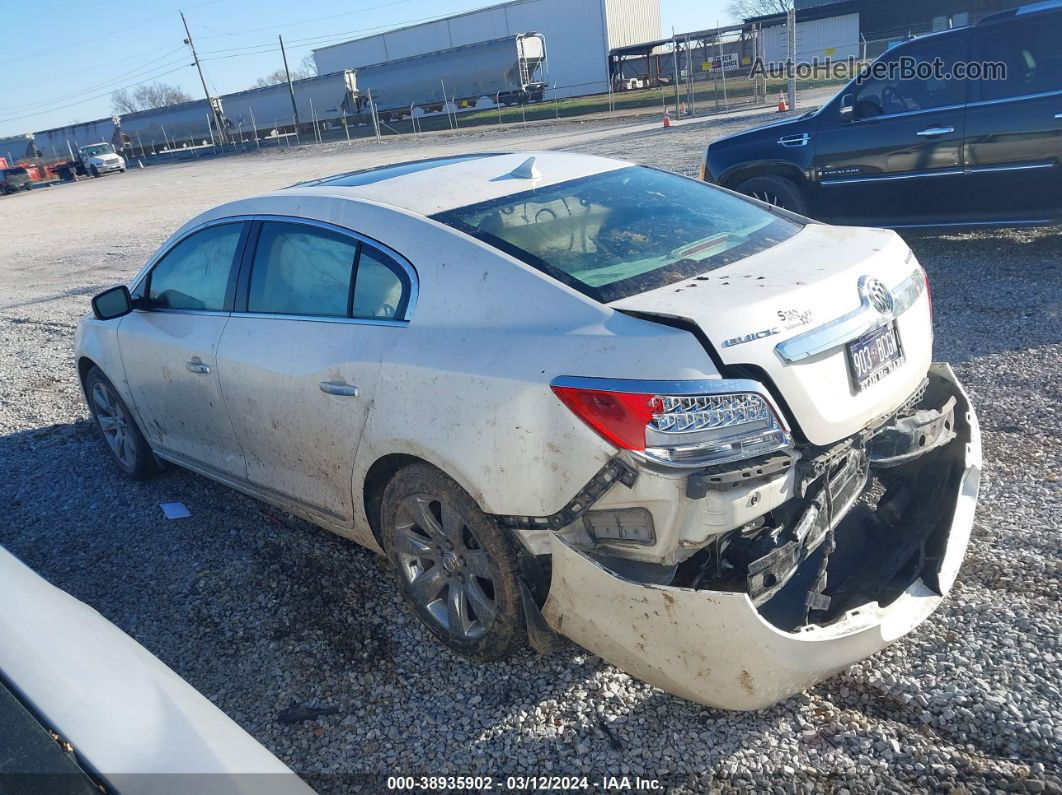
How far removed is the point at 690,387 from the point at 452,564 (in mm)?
1153

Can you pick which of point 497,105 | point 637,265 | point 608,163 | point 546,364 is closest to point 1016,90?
point 608,163

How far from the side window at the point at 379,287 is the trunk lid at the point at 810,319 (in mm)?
889

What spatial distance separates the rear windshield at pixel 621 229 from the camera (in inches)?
111

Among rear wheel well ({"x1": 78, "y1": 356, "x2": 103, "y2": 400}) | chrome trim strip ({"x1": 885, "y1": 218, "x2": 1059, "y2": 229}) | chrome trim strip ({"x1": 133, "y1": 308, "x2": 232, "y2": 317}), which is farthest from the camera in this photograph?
chrome trim strip ({"x1": 885, "y1": 218, "x2": 1059, "y2": 229})

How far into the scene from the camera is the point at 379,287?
124 inches

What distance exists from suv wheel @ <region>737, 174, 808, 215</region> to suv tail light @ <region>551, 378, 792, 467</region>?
613cm

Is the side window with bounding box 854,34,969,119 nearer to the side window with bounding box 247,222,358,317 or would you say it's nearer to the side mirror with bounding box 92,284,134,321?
the side window with bounding box 247,222,358,317

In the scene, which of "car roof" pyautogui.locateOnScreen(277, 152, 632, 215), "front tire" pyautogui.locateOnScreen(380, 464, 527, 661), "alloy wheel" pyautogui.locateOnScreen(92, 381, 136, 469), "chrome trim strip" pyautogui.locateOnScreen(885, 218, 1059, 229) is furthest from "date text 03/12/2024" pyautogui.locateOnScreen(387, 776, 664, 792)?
"chrome trim strip" pyautogui.locateOnScreen(885, 218, 1059, 229)

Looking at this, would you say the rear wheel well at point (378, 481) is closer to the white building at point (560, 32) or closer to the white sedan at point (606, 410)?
the white sedan at point (606, 410)

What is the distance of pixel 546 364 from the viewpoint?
2.50 m

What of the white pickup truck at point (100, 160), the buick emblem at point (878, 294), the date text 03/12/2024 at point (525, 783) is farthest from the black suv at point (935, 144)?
the white pickup truck at point (100, 160)

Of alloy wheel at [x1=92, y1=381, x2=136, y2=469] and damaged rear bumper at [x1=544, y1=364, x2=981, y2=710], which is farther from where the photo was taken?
alloy wheel at [x1=92, y1=381, x2=136, y2=469]

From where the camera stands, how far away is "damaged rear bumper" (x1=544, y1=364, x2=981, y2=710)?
2.31 meters

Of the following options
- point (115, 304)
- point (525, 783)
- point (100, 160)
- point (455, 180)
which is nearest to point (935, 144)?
point (455, 180)
